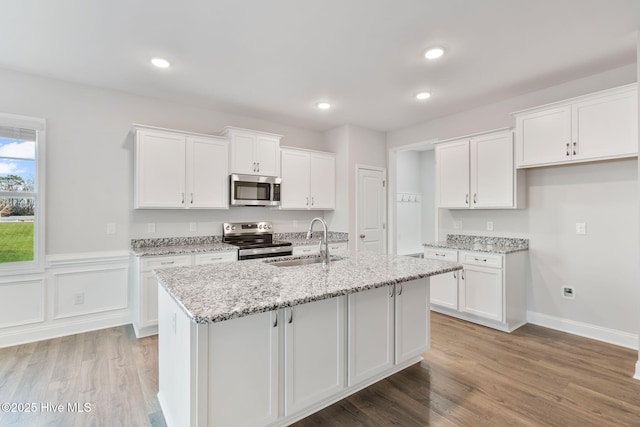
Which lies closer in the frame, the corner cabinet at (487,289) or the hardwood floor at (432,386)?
the hardwood floor at (432,386)

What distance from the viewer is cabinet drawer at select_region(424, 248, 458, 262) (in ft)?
12.5

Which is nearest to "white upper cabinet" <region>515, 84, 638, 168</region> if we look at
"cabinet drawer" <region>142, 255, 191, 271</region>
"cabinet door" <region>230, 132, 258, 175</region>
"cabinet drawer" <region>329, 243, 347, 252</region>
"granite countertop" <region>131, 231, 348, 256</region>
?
"cabinet drawer" <region>329, 243, 347, 252</region>

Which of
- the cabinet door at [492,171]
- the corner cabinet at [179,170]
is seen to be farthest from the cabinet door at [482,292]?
the corner cabinet at [179,170]

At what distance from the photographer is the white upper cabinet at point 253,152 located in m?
4.09

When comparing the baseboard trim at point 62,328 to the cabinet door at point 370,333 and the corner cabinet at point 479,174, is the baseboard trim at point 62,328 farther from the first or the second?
the corner cabinet at point 479,174

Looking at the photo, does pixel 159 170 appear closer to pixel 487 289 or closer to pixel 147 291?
pixel 147 291

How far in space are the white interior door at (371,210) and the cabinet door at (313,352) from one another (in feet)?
10.2

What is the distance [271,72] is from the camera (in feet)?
10.3

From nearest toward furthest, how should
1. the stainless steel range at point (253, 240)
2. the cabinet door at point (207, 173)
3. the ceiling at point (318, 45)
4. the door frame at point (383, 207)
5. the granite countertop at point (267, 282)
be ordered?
the granite countertop at point (267, 282) → the ceiling at point (318, 45) → the cabinet door at point (207, 173) → the stainless steel range at point (253, 240) → the door frame at point (383, 207)

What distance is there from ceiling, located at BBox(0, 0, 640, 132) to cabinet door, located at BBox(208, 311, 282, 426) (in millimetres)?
2056

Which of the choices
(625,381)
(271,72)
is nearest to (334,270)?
(271,72)

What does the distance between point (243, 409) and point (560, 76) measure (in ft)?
13.3

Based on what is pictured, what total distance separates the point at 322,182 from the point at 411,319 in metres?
2.97

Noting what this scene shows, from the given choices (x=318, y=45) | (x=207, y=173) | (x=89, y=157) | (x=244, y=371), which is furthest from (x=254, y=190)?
(x=244, y=371)
